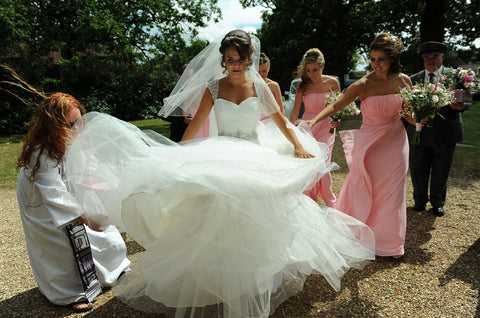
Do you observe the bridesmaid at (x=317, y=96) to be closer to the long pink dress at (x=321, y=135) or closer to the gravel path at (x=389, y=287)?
the long pink dress at (x=321, y=135)

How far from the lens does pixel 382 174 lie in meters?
3.99

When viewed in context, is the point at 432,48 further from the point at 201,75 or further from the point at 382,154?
the point at 201,75

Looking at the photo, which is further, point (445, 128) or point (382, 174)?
point (445, 128)

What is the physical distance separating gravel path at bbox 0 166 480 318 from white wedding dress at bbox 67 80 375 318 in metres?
0.41

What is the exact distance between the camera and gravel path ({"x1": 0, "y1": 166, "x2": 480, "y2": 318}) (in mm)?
2988

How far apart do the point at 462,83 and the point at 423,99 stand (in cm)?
77

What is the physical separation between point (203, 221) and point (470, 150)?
34.9ft

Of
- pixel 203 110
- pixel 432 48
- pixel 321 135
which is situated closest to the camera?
pixel 203 110

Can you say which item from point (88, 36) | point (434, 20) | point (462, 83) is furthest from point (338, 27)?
point (462, 83)

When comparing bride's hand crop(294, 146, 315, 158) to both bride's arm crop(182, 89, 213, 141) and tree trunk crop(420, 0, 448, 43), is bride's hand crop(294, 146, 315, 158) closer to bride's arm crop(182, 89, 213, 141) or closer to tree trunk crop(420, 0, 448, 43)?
bride's arm crop(182, 89, 213, 141)

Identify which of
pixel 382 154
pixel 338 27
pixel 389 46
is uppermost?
pixel 338 27

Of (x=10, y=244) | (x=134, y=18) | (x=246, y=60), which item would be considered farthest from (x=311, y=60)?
(x=134, y=18)

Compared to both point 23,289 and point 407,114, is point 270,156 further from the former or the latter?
point 23,289

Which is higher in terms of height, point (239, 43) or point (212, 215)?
point (239, 43)
